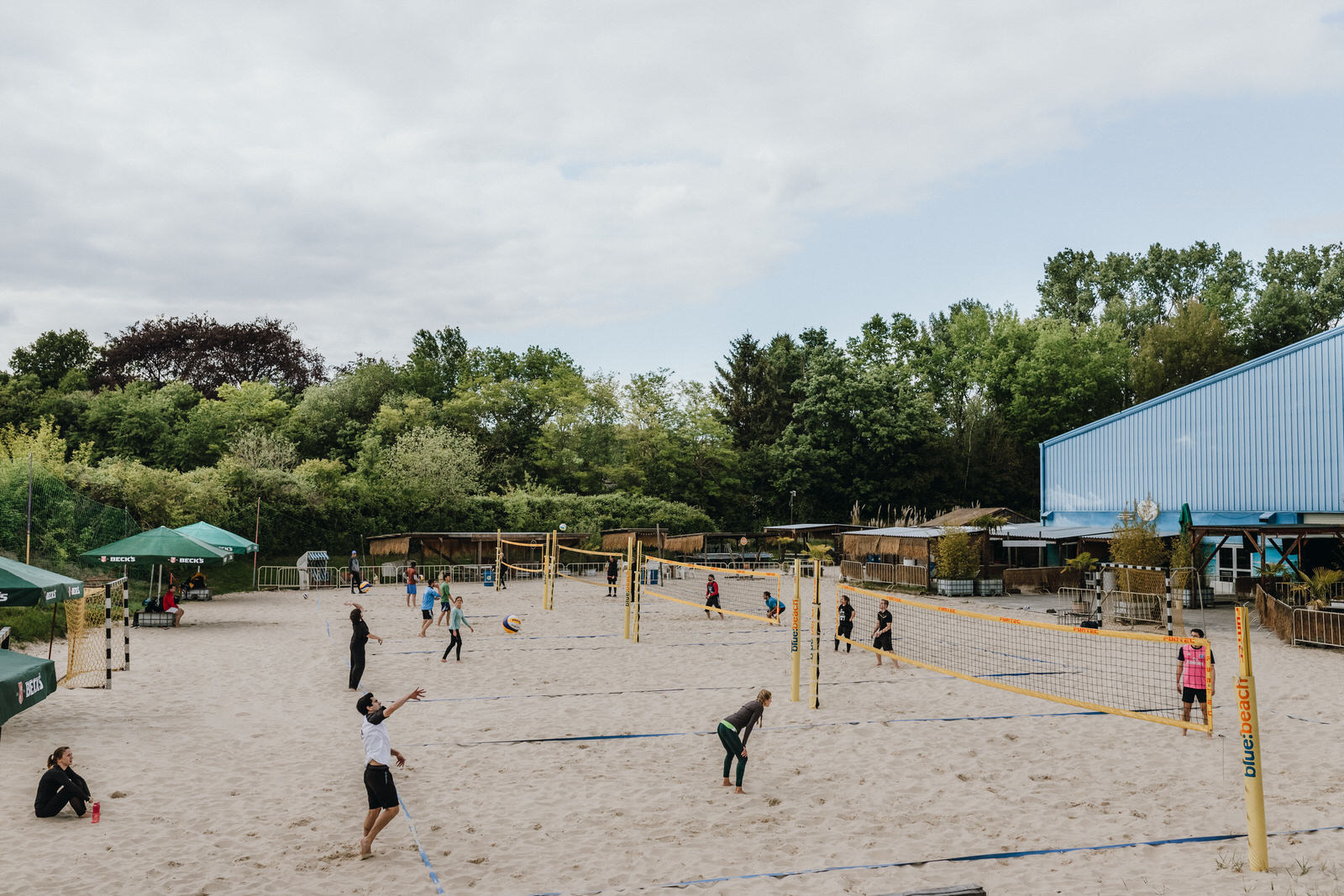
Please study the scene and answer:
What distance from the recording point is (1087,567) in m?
30.1

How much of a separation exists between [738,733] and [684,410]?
46.9 m

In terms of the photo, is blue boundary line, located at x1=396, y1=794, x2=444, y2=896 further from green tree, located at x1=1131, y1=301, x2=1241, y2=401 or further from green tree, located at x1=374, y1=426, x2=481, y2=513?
green tree, located at x1=1131, y1=301, x2=1241, y2=401

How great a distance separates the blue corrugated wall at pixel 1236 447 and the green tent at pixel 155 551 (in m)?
29.3

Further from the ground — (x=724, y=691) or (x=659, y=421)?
(x=659, y=421)

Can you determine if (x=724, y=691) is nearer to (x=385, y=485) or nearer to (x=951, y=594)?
(x=951, y=594)

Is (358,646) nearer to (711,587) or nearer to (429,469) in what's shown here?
(711,587)

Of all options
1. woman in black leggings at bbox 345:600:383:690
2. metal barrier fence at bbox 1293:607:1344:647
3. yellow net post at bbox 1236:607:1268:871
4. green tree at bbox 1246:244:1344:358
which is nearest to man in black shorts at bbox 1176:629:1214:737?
yellow net post at bbox 1236:607:1268:871

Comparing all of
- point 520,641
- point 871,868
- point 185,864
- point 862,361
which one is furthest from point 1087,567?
point 862,361

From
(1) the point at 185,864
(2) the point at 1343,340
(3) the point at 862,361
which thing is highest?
(3) the point at 862,361

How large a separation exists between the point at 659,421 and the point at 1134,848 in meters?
47.5

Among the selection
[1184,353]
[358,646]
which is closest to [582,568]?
[358,646]

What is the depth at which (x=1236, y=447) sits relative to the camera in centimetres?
2781

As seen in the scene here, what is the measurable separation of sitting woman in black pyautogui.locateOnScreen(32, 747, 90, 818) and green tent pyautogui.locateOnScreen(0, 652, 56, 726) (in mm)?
748

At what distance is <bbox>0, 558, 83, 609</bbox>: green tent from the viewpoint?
1095cm
